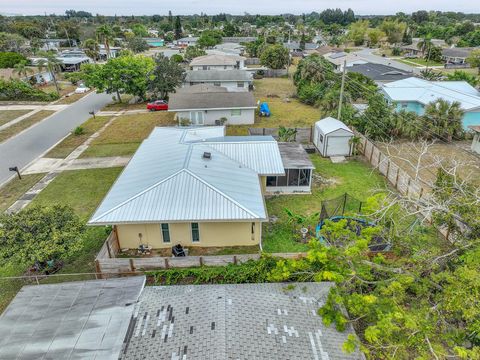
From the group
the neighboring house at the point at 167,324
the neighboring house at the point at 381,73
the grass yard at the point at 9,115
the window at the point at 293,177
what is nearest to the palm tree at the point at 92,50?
the grass yard at the point at 9,115

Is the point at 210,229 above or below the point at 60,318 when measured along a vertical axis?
below

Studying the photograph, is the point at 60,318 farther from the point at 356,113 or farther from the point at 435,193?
the point at 356,113

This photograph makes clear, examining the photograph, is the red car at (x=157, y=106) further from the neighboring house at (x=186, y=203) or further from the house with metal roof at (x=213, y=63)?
the neighboring house at (x=186, y=203)

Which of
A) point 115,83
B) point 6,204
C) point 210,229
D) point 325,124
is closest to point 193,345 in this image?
point 210,229

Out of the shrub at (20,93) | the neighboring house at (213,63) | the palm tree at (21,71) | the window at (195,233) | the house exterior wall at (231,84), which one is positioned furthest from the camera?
the neighboring house at (213,63)

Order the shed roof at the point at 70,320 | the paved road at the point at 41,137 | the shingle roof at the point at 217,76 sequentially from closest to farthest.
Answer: the shed roof at the point at 70,320
the paved road at the point at 41,137
the shingle roof at the point at 217,76

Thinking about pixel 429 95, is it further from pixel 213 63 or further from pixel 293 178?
pixel 213 63

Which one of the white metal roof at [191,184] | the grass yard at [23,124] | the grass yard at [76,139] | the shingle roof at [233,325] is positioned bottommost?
the grass yard at [76,139]
